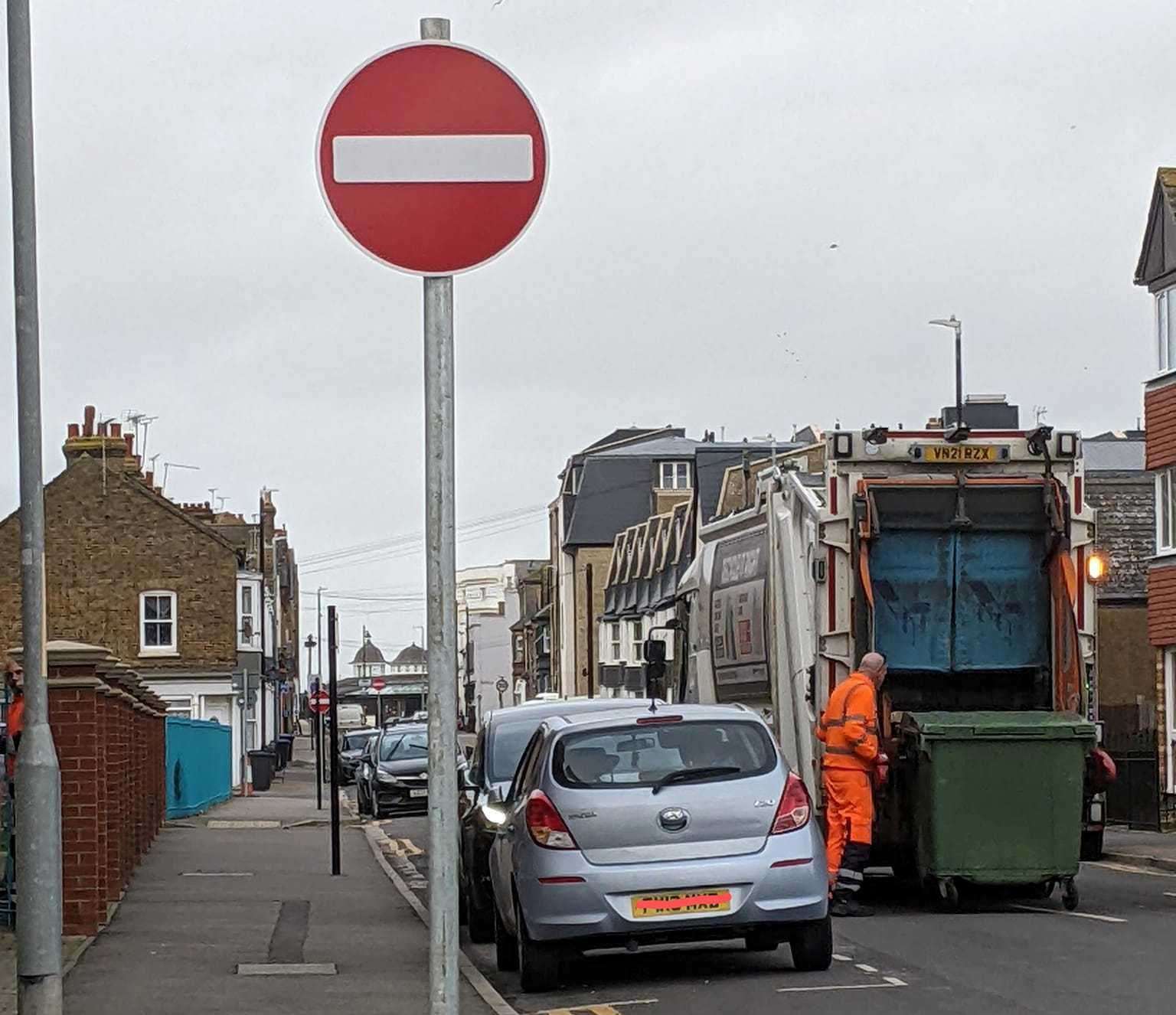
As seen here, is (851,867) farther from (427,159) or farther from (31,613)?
(427,159)

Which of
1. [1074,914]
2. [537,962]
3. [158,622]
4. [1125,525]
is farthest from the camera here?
[158,622]

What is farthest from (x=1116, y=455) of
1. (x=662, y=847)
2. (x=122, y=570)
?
(x=662, y=847)

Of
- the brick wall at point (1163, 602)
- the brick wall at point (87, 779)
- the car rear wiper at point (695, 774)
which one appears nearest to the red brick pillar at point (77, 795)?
the brick wall at point (87, 779)

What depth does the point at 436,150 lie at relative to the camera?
498 cm

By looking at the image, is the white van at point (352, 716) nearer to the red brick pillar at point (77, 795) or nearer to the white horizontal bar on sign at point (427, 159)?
the red brick pillar at point (77, 795)

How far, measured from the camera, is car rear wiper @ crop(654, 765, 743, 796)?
12.0 metres

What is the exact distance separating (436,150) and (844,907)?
37.6 feet

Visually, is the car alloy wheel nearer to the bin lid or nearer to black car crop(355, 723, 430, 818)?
the bin lid

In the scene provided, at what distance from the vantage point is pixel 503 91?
5008mm

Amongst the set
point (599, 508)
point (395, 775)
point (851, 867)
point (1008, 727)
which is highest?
point (599, 508)

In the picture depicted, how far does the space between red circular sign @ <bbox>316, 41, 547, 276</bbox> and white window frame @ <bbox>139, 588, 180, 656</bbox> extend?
1981 inches

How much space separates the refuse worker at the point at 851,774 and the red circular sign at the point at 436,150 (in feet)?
35.2

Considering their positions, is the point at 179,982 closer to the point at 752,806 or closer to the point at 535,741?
the point at 535,741

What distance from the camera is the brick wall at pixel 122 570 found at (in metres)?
53.5
